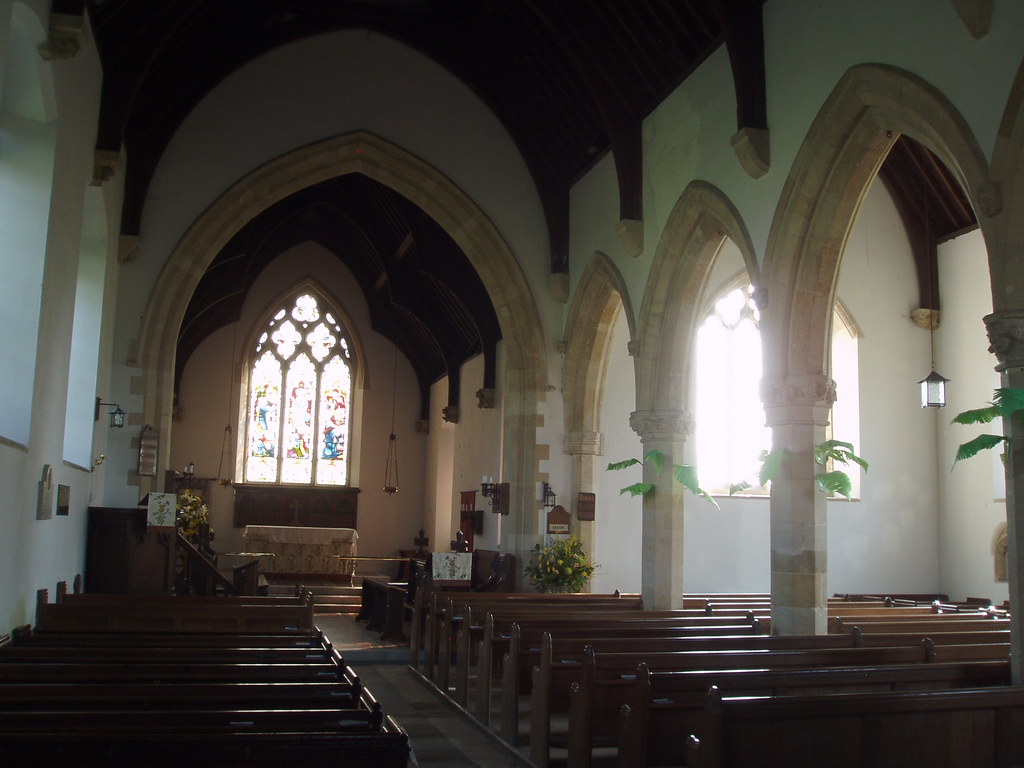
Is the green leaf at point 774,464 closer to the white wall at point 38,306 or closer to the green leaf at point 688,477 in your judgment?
the green leaf at point 688,477

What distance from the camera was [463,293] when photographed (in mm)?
14250

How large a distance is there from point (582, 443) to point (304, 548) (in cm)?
633

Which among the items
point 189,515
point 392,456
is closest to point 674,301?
point 189,515

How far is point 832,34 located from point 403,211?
26.3 feet

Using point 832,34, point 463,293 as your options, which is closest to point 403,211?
point 463,293

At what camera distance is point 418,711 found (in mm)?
7328

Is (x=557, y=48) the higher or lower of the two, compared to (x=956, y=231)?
higher

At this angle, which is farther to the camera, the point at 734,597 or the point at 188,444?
the point at 188,444

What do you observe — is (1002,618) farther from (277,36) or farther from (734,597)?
(277,36)

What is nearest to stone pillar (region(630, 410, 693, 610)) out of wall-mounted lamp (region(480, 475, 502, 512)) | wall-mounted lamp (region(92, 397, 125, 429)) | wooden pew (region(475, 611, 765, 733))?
wooden pew (region(475, 611, 765, 733))

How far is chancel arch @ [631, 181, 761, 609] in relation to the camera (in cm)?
936

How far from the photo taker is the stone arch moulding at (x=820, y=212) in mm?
6941

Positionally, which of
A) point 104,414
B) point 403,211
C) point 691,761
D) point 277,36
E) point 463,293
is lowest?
point 691,761

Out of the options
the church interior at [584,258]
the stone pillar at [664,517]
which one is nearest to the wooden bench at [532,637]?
the church interior at [584,258]
